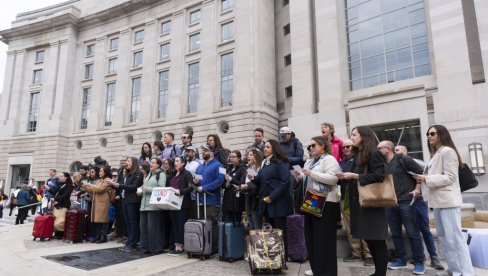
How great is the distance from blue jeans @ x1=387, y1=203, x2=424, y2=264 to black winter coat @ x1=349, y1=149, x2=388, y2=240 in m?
1.51

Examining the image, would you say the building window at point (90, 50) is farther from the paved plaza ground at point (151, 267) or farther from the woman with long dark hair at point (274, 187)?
the woman with long dark hair at point (274, 187)

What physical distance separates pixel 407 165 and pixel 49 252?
7852mm

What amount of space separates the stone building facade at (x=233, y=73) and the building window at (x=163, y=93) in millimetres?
144

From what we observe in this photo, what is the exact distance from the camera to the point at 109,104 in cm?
3123

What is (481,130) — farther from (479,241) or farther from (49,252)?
→ (49,252)

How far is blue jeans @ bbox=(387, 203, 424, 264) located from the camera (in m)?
4.93

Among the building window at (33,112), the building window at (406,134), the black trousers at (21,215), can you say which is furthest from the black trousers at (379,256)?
the building window at (33,112)

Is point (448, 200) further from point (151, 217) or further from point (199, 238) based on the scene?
point (151, 217)

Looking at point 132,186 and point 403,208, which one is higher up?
point 132,186

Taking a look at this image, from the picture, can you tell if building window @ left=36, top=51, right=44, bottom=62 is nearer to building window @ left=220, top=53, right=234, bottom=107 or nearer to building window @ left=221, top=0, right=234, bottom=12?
building window @ left=221, top=0, right=234, bottom=12

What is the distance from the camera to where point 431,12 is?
16.5 metres

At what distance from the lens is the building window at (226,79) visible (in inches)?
992

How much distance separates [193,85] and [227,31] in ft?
18.3

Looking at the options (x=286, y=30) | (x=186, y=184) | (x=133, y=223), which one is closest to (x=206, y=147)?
(x=186, y=184)
